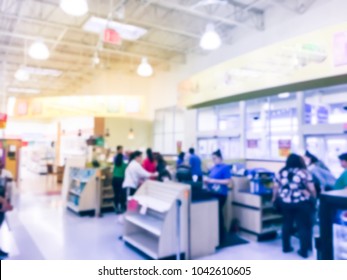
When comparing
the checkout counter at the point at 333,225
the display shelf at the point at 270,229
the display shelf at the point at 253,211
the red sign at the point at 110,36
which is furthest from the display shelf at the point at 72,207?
the checkout counter at the point at 333,225

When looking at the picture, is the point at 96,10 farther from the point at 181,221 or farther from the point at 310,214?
the point at 310,214

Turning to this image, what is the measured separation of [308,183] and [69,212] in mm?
5074

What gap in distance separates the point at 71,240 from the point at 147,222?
4.73 feet

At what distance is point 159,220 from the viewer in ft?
13.8

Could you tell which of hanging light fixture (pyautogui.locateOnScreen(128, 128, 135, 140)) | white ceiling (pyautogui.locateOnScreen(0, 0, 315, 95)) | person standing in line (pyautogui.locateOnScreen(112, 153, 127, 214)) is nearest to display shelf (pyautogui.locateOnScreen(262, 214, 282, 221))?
person standing in line (pyautogui.locateOnScreen(112, 153, 127, 214))

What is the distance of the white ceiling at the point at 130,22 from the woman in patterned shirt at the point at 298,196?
3264 millimetres

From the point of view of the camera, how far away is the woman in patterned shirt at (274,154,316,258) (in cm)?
394

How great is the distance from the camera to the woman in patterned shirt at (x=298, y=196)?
394 cm

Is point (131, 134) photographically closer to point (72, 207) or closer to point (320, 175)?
point (72, 207)

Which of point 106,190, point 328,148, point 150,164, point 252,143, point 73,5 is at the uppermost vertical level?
point 73,5

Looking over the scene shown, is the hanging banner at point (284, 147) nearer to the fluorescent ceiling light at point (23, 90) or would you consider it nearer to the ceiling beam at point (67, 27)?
the ceiling beam at point (67, 27)

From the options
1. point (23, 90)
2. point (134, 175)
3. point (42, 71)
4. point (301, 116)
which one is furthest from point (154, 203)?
point (23, 90)

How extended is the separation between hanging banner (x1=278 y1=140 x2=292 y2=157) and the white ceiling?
294cm

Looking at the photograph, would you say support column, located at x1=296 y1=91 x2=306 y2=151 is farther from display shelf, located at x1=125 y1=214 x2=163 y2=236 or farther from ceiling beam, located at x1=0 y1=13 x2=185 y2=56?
ceiling beam, located at x1=0 y1=13 x2=185 y2=56
